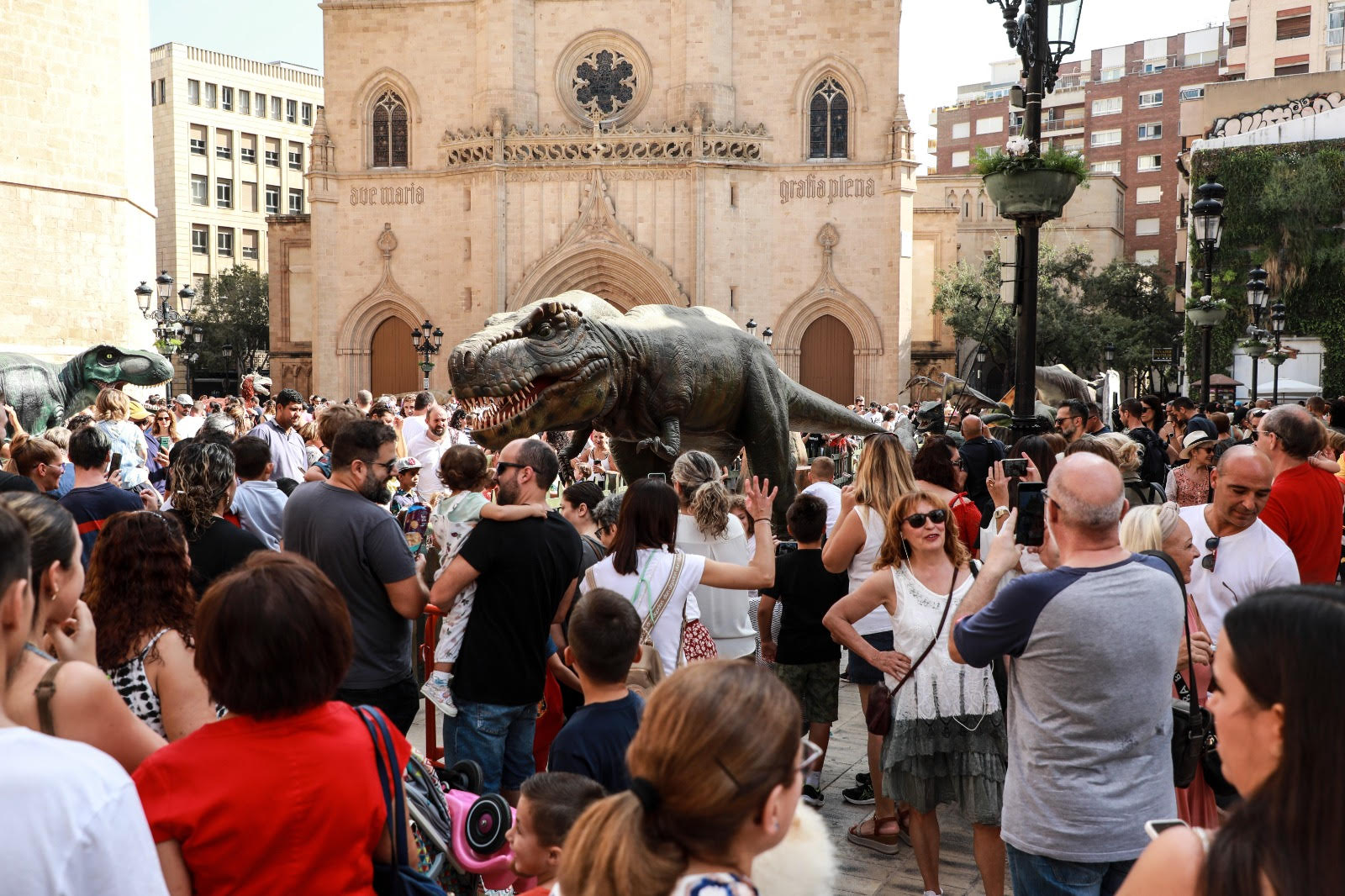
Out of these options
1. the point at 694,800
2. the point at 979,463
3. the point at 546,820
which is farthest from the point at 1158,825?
the point at 979,463

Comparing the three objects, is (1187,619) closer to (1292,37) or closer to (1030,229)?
(1030,229)

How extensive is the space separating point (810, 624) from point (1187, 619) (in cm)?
198

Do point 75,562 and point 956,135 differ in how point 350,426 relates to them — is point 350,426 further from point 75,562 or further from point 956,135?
point 956,135

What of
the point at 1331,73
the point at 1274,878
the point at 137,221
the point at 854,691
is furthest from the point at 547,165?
the point at 1274,878

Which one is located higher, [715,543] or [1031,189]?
[1031,189]

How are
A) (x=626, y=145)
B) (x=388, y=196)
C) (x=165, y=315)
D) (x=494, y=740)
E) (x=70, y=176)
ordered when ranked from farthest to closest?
1. (x=388, y=196)
2. (x=626, y=145)
3. (x=70, y=176)
4. (x=165, y=315)
5. (x=494, y=740)

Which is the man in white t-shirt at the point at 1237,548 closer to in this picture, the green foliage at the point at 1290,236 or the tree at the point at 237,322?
the green foliage at the point at 1290,236

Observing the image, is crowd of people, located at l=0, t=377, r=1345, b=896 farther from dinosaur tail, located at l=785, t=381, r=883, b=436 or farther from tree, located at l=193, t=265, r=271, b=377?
tree, located at l=193, t=265, r=271, b=377

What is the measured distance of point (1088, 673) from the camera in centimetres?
296

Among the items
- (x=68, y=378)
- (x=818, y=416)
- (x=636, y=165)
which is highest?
(x=636, y=165)

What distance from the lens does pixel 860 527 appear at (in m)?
5.12

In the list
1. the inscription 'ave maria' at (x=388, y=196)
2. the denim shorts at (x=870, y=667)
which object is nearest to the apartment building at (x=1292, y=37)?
the inscription 'ave maria' at (x=388, y=196)

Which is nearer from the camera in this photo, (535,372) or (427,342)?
(535,372)

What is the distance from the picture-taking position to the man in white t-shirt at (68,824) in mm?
1643
